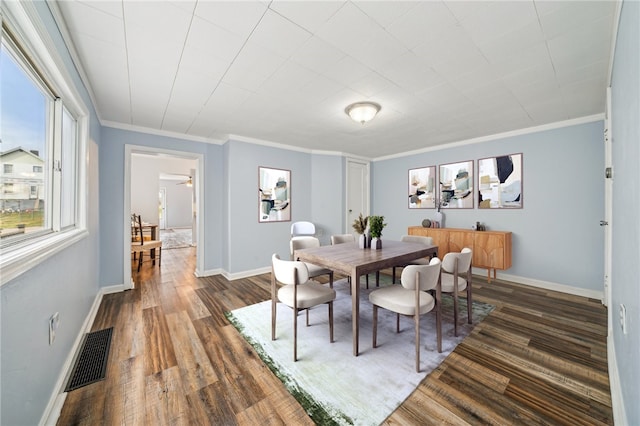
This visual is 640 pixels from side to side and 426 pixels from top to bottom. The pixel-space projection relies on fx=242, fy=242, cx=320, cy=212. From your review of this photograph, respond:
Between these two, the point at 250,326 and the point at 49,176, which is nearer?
the point at 49,176

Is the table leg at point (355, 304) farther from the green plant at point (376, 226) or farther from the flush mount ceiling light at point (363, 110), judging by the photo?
the flush mount ceiling light at point (363, 110)

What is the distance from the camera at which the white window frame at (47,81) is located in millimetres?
1073

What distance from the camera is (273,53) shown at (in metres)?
1.98

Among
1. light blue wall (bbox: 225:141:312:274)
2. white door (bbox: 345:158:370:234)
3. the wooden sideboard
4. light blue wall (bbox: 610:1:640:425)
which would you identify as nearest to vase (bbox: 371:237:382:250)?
light blue wall (bbox: 610:1:640:425)

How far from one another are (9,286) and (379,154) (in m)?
5.64

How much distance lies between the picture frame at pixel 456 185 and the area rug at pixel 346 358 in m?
2.13

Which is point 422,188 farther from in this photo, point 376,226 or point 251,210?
point 251,210

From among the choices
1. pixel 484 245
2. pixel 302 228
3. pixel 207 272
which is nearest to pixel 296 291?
pixel 302 228

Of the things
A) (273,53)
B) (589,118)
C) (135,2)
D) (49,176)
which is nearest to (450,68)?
(273,53)

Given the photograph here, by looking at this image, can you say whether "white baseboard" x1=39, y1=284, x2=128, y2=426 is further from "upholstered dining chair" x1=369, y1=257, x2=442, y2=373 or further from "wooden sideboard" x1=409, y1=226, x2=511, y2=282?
"wooden sideboard" x1=409, y1=226, x2=511, y2=282

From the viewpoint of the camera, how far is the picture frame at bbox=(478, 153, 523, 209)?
3924 millimetres

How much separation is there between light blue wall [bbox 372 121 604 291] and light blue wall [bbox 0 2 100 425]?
5317mm

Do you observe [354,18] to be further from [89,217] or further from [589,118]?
[589,118]

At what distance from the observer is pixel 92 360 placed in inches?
76.8
